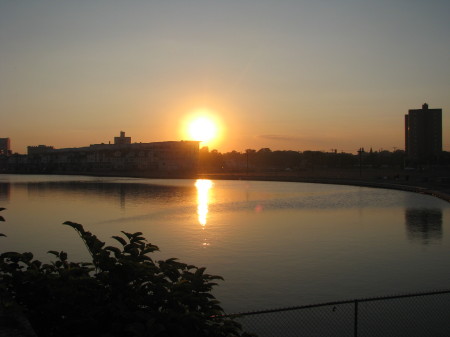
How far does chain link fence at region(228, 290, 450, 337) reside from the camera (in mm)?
11188

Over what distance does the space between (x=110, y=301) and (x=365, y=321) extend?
7832 mm

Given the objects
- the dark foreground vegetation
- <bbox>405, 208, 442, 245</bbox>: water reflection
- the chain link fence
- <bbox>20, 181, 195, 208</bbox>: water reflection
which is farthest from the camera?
<bbox>20, 181, 195, 208</bbox>: water reflection

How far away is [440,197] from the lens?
4953cm

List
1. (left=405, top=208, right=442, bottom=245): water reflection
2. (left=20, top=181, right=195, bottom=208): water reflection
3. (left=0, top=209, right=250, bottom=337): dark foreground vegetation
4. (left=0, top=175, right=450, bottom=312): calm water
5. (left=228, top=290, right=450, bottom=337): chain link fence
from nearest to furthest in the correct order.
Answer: (left=0, top=209, right=250, bottom=337): dark foreground vegetation < (left=228, top=290, right=450, bottom=337): chain link fence < (left=0, top=175, right=450, bottom=312): calm water < (left=405, top=208, right=442, bottom=245): water reflection < (left=20, top=181, right=195, bottom=208): water reflection

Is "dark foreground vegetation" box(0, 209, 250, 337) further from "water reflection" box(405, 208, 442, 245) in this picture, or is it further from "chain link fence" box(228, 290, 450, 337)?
"water reflection" box(405, 208, 442, 245)

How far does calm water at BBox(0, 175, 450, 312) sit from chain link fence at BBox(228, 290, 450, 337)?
0.80 meters

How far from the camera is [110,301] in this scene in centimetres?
650

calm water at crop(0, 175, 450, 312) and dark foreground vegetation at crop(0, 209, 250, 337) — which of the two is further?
calm water at crop(0, 175, 450, 312)

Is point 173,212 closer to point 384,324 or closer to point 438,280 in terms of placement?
point 438,280

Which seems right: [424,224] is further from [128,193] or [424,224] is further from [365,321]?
[128,193]

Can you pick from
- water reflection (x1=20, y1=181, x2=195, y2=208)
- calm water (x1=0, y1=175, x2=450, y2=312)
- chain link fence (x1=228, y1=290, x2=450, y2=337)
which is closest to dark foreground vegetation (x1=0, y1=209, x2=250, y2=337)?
chain link fence (x1=228, y1=290, x2=450, y2=337)

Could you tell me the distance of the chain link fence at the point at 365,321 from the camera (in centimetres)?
1119

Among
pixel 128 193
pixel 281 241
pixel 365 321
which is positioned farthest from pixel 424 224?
pixel 128 193

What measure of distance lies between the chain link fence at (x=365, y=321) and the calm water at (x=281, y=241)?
795mm
